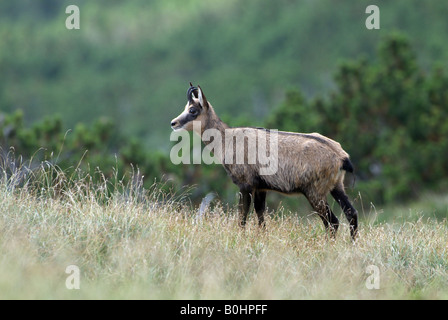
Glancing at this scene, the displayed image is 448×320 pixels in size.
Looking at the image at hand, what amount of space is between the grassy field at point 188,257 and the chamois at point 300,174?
543mm

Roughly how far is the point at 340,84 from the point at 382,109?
214cm

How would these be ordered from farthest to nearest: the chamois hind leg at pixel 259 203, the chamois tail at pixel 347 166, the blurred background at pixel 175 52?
1. the blurred background at pixel 175 52
2. the chamois hind leg at pixel 259 203
3. the chamois tail at pixel 347 166

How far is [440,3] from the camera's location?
445ft

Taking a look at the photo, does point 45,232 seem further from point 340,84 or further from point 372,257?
point 340,84

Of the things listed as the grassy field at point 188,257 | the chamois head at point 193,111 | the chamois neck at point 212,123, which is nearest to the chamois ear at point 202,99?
the chamois head at point 193,111

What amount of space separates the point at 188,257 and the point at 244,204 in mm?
2443

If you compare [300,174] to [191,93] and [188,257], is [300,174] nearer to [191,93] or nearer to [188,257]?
[191,93]

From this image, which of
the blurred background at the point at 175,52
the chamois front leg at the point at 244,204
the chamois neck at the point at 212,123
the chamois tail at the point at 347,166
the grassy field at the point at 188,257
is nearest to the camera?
the grassy field at the point at 188,257

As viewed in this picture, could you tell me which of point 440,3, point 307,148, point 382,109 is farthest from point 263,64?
point 307,148

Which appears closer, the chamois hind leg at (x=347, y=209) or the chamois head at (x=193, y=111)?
the chamois hind leg at (x=347, y=209)

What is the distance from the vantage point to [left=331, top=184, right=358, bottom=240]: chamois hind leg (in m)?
11.0

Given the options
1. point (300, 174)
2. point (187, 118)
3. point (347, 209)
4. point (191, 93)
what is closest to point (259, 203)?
Result: point (300, 174)

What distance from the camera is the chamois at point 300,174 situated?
36.1 ft

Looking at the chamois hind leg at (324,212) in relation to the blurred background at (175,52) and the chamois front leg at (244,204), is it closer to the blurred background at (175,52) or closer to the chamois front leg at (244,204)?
the chamois front leg at (244,204)
